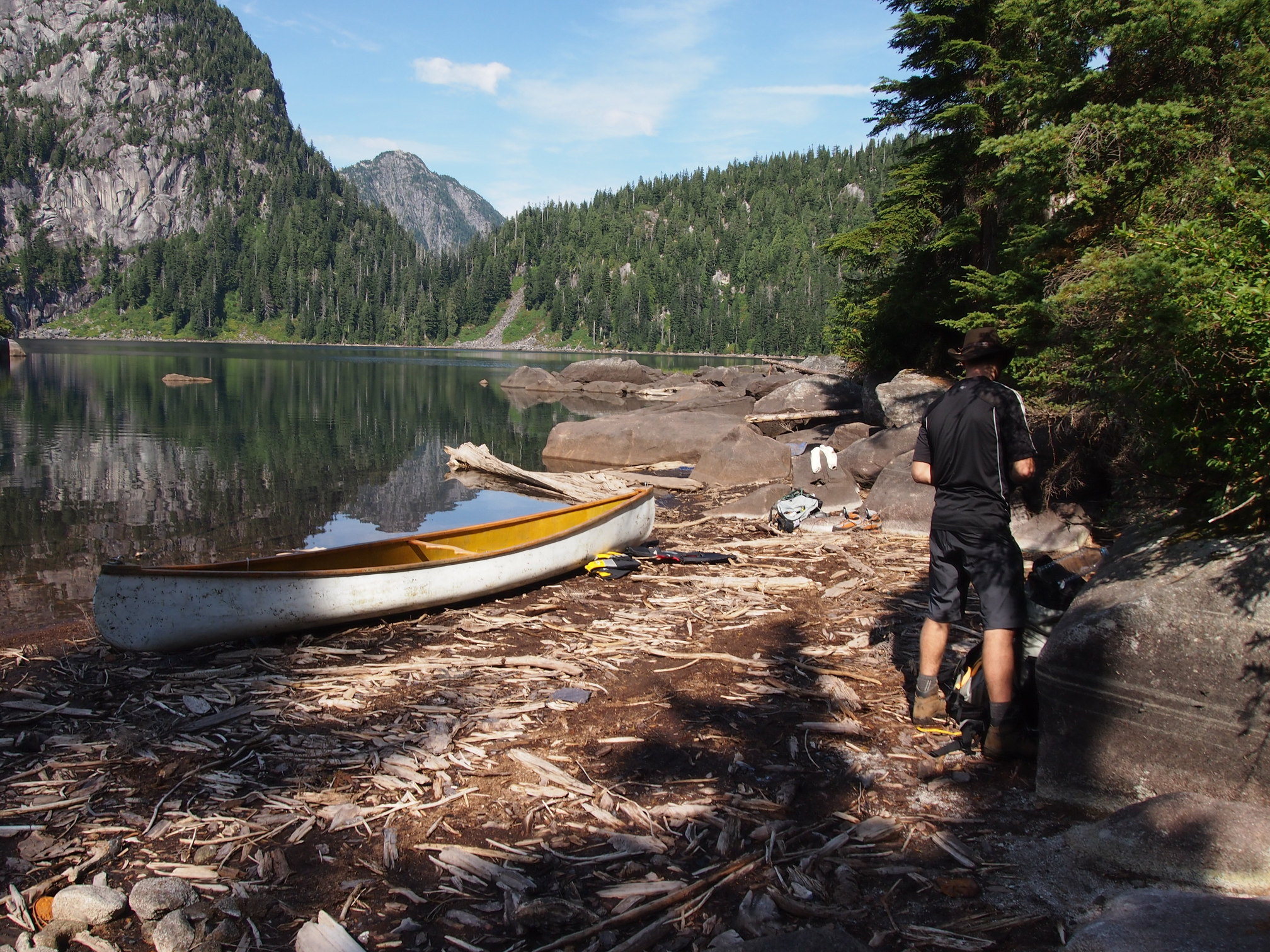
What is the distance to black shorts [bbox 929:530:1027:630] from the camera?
16.5 ft

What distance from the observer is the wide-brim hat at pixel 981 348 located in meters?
5.40

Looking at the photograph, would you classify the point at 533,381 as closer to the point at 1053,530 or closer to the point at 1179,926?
the point at 1053,530

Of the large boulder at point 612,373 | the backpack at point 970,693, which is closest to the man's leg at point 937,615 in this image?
the backpack at point 970,693

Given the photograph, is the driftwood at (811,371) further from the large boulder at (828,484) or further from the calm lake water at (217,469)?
the large boulder at (828,484)

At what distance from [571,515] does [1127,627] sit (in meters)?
8.48

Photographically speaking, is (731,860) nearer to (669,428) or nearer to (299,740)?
(299,740)

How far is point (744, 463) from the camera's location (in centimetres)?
1889

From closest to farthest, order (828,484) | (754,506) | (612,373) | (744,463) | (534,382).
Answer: (754,506), (828,484), (744,463), (612,373), (534,382)

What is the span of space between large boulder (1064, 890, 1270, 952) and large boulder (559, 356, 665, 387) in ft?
180

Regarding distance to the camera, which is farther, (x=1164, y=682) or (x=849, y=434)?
(x=849, y=434)

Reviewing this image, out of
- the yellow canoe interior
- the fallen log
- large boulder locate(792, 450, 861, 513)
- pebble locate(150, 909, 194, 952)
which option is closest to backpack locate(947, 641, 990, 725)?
the fallen log

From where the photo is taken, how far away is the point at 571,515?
472 inches

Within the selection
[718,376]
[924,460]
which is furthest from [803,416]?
[718,376]

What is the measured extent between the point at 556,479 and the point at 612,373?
40.3 m
